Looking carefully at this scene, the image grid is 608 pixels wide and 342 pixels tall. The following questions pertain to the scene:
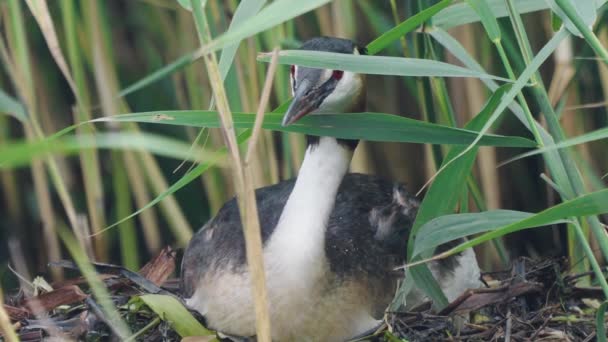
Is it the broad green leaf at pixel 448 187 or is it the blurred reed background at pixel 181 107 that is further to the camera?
the blurred reed background at pixel 181 107

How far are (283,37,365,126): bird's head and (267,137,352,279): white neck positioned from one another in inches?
5.4

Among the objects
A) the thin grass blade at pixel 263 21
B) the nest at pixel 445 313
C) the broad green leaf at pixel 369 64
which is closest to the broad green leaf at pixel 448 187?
the broad green leaf at pixel 369 64

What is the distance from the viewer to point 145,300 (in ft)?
9.91

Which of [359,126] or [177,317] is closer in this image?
[359,126]

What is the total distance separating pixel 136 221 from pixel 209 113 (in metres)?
2.66

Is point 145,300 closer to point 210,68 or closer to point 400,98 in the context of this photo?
point 210,68

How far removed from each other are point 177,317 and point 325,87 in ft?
2.68

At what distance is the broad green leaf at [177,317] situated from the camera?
3035mm

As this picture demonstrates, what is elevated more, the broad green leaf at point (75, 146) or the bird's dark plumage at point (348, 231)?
the broad green leaf at point (75, 146)

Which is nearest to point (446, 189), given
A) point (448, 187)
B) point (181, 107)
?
point (448, 187)

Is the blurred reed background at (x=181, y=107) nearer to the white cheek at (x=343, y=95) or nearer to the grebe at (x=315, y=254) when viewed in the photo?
the grebe at (x=315, y=254)

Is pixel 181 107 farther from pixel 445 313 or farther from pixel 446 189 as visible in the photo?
pixel 446 189

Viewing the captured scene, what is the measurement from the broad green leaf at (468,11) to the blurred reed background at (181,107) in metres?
0.63

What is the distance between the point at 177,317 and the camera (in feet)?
9.98
